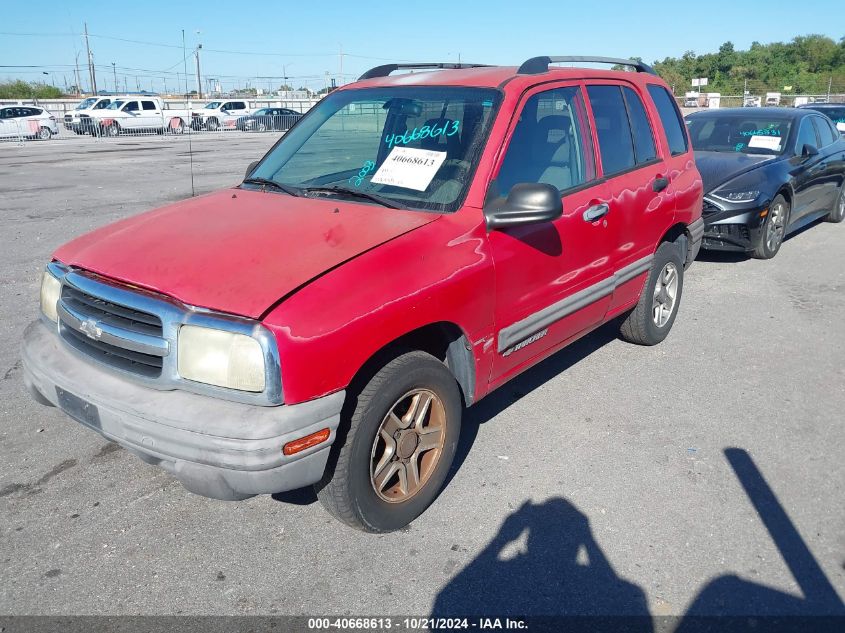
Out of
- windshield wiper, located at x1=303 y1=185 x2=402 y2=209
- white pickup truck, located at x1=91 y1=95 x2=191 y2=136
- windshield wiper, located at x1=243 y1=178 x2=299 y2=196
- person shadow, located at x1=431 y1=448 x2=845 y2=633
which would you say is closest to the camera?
person shadow, located at x1=431 y1=448 x2=845 y2=633

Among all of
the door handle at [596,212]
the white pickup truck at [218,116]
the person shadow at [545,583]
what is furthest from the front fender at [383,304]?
the white pickup truck at [218,116]

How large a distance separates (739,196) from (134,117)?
102ft

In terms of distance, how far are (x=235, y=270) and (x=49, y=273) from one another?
1.19 metres

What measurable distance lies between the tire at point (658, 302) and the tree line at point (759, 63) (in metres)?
71.2

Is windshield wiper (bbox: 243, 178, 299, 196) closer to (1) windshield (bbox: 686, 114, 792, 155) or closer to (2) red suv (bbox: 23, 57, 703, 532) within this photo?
(2) red suv (bbox: 23, 57, 703, 532)

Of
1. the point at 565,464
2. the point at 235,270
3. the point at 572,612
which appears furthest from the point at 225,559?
the point at 565,464

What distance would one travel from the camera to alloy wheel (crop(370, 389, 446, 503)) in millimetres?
3090

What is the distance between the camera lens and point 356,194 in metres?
3.59

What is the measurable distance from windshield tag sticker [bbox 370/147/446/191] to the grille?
145cm

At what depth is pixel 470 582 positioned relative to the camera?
2920mm

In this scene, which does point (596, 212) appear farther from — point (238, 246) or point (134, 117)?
point (134, 117)

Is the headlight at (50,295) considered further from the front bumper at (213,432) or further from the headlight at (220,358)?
the headlight at (220,358)

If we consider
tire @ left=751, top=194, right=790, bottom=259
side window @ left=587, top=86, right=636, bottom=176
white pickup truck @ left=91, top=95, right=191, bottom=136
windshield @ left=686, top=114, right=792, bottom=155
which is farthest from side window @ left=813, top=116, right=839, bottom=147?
white pickup truck @ left=91, top=95, right=191, bottom=136

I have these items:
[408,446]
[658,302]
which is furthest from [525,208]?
[658,302]
